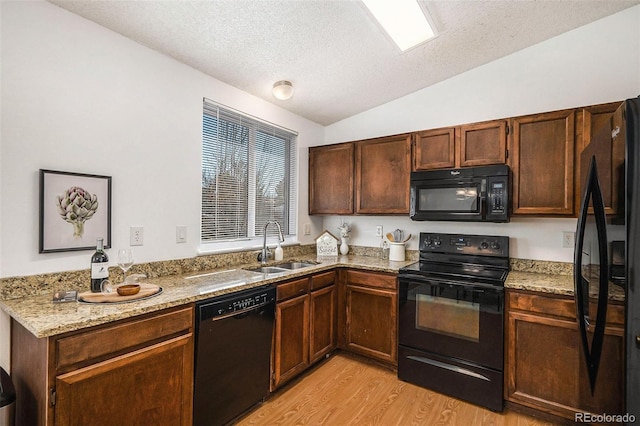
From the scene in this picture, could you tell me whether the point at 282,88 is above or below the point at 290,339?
above

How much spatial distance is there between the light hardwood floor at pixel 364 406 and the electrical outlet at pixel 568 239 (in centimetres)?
A: 126

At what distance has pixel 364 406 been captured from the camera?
7.34 feet

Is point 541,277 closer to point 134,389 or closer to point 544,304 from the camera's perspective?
point 544,304

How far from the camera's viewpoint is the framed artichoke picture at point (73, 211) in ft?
5.47

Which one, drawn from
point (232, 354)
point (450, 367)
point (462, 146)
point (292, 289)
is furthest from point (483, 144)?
point (232, 354)

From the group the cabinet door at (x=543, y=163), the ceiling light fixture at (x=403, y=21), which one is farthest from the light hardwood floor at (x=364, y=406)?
the ceiling light fixture at (x=403, y=21)

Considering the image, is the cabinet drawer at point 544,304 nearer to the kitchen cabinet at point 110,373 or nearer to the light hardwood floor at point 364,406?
the light hardwood floor at point 364,406

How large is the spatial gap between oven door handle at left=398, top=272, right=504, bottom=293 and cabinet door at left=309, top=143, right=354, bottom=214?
97cm

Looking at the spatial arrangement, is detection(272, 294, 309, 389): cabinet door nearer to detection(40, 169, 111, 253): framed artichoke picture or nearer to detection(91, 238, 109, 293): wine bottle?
detection(91, 238, 109, 293): wine bottle

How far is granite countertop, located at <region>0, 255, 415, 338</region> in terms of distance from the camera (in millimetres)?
1272

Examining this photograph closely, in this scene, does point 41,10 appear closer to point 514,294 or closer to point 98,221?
point 98,221

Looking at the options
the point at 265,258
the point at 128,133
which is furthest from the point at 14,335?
the point at 265,258

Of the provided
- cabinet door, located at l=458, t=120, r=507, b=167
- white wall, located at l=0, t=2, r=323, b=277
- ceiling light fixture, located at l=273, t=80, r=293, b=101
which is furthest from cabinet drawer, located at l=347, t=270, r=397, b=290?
ceiling light fixture, located at l=273, t=80, r=293, b=101

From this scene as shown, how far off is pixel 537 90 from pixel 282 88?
2.10 meters
